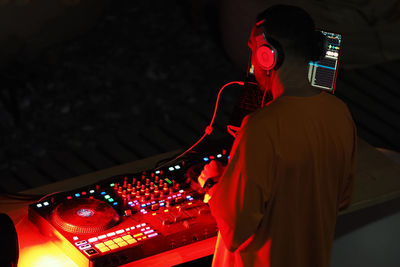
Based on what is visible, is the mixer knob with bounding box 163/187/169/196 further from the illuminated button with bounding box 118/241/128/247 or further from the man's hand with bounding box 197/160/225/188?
the illuminated button with bounding box 118/241/128/247

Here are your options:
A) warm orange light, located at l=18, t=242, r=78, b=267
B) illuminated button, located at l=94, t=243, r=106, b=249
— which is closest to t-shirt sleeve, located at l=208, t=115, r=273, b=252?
illuminated button, located at l=94, t=243, r=106, b=249

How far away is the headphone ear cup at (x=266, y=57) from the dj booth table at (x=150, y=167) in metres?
0.72

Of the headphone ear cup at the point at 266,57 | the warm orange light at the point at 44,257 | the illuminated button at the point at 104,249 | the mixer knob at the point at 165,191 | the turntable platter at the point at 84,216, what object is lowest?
the warm orange light at the point at 44,257

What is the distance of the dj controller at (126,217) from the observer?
2092 mm

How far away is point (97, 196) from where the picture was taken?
2.32 metres

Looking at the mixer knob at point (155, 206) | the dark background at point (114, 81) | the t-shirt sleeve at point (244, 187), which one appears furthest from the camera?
the dark background at point (114, 81)

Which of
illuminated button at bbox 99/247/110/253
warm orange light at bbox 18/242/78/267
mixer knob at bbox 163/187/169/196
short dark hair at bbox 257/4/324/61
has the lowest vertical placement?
warm orange light at bbox 18/242/78/267

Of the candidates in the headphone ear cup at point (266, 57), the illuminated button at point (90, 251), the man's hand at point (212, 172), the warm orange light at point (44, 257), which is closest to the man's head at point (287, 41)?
the headphone ear cup at point (266, 57)

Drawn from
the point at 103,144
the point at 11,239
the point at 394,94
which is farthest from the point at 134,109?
the point at 11,239

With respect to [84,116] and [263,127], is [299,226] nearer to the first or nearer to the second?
[263,127]

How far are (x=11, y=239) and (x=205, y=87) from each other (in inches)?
137

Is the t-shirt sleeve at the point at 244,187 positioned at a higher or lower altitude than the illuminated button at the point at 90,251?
higher

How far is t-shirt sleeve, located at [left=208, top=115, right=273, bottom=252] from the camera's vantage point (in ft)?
5.78

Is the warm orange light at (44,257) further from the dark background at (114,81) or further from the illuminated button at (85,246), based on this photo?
the dark background at (114,81)
